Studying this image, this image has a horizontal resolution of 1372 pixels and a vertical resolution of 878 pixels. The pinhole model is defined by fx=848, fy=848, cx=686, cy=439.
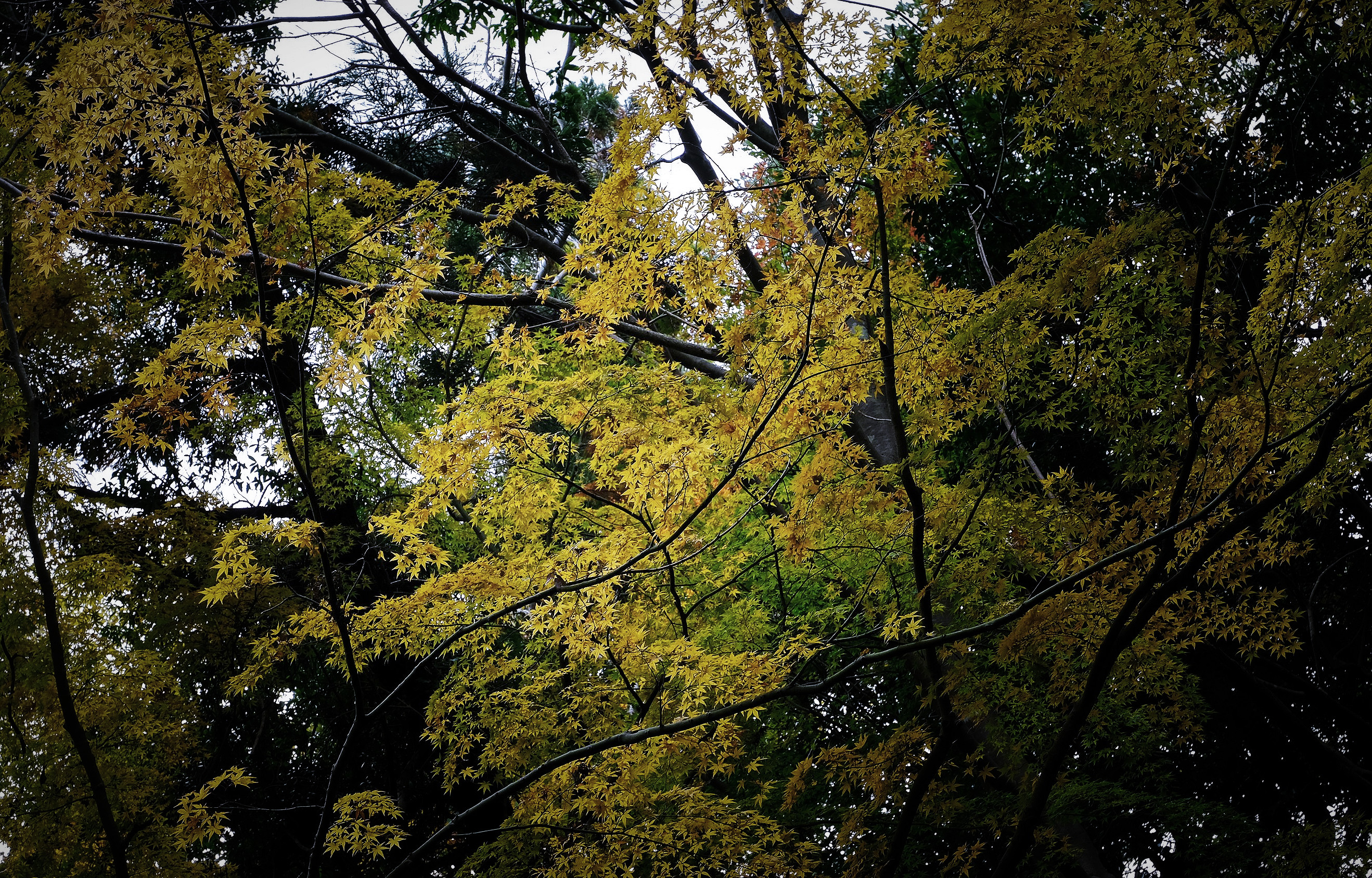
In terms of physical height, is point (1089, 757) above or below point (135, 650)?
below

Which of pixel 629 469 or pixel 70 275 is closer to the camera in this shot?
pixel 629 469

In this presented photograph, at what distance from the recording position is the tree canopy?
133 inches

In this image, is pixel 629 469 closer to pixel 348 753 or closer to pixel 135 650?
pixel 348 753

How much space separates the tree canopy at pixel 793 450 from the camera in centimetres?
338

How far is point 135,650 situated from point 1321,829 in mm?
8969

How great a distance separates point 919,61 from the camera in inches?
160

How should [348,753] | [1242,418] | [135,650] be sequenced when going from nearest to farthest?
[348,753] → [1242,418] → [135,650]

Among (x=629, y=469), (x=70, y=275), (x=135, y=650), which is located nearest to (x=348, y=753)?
(x=629, y=469)

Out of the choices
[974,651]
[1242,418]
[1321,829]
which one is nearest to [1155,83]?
[1242,418]

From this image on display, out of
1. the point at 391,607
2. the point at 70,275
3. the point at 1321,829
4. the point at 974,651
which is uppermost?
the point at 70,275

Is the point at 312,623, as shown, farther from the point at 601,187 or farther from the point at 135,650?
the point at 135,650

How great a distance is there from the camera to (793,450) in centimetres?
513

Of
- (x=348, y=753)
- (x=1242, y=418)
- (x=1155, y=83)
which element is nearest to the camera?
(x=348, y=753)

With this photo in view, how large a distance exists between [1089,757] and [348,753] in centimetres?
539
